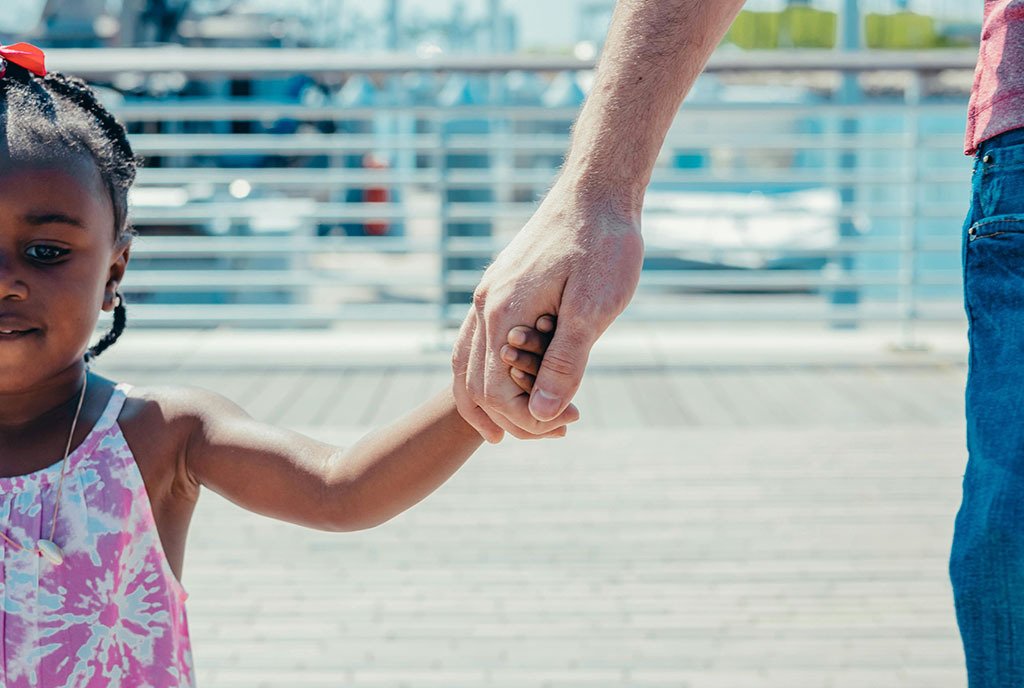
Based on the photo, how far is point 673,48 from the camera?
59.2 inches

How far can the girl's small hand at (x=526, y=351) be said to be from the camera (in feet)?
4.39

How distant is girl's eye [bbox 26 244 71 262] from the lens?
5.16ft

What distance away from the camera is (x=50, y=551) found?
1547mm

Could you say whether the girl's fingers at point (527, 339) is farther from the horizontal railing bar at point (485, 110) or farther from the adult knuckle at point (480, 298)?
the horizontal railing bar at point (485, 110)

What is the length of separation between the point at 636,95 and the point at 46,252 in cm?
72

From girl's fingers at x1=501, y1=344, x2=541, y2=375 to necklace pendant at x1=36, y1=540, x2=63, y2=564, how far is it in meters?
0.60

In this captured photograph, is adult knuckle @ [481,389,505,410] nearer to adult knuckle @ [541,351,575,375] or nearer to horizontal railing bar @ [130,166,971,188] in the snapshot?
adult knuckle @ [541,351,575,375]

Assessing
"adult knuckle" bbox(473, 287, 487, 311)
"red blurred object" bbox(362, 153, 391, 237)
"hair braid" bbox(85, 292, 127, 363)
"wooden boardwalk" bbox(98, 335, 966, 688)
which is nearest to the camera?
"adult knuckle" bbox(473, 287, 487, 311)

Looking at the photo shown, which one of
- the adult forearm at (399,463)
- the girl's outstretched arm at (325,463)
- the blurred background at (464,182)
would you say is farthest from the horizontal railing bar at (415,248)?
the adult forearm at (399,463)

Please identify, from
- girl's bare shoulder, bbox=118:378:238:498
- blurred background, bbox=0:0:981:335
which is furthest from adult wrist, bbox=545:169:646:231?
blurred background, bbox=0:0:981:335

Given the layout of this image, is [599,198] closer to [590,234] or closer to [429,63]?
[590,234]

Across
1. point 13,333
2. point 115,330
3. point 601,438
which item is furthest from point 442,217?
point 13,333

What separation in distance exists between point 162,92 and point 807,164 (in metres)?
6.67

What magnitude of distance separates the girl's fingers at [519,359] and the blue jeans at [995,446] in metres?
0.45
